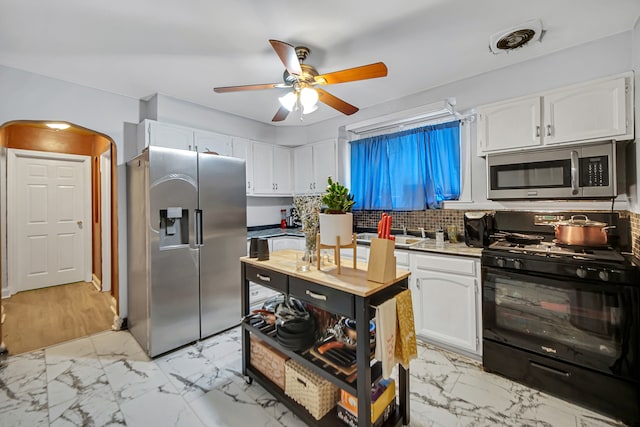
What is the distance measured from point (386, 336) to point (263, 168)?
3214 millimetres

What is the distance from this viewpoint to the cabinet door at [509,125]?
2.19 meters

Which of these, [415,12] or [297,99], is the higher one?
[415,12]

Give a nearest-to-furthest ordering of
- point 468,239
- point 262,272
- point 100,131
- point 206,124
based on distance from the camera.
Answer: point 262,272
point 468,239
point 100,131
point 206,124

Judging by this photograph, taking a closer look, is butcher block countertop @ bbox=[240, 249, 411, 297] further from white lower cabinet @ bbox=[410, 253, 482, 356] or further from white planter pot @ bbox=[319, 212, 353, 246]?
white lower cabinet @ bbox=[410, 253, 482, 356]

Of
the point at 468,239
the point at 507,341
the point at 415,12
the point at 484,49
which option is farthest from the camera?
the point at 468,239

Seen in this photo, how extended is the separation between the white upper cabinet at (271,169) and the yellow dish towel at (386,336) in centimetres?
297

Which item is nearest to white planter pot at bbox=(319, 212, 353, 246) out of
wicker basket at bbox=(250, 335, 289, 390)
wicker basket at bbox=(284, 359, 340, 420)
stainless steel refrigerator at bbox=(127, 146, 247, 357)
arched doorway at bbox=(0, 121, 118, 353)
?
wicker basket at bbox=(284, 359, 340, 420)

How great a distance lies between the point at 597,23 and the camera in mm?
1961

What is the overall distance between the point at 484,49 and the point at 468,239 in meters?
1.62

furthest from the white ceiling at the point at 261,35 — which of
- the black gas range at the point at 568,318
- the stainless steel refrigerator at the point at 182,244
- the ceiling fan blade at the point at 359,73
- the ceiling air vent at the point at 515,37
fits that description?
the black gas range at the point at 568,318

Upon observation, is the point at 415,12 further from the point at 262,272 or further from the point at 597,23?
the point at 262,272

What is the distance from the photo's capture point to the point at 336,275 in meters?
1.59

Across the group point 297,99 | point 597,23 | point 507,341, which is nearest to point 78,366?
point 297,99

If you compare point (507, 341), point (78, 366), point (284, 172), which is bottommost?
point (78, 366)
